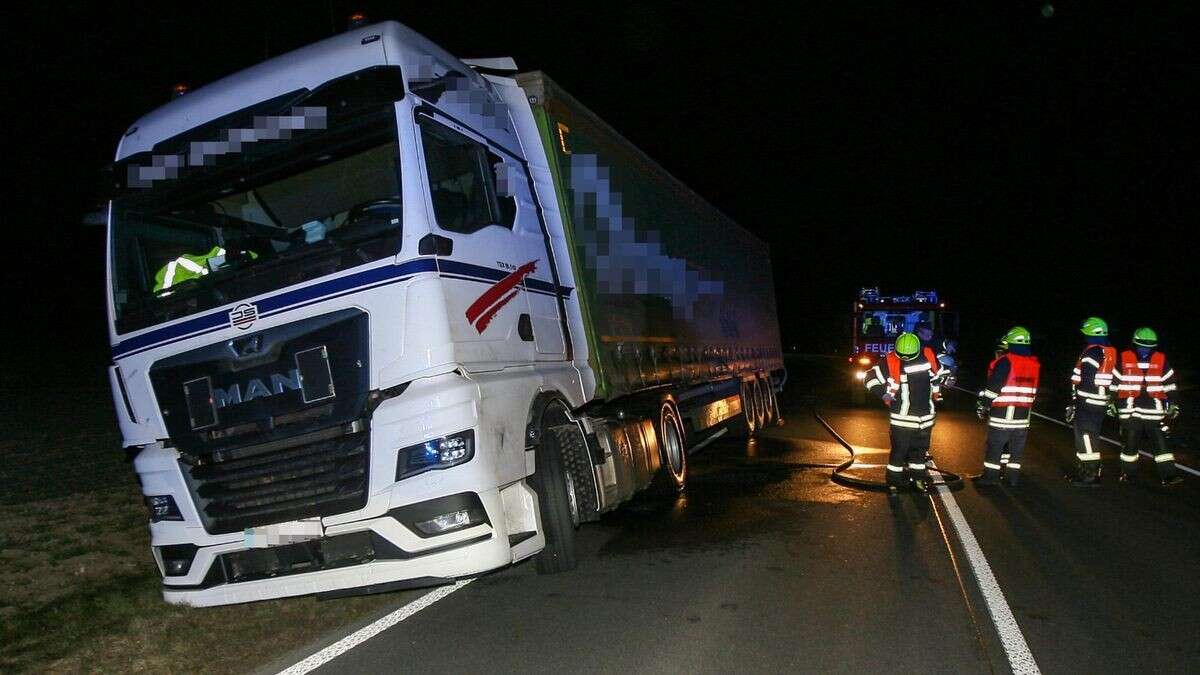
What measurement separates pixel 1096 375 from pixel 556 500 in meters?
6.66

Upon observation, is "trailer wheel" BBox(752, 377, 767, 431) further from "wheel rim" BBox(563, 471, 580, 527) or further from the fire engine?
"wheel rim" BBox(563, 471, 580, 527)

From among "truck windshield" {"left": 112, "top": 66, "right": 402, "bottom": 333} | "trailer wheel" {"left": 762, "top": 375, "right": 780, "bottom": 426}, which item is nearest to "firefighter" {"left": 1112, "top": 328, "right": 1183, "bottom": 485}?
"trailer wheel" {"left": 762, "top": 375, "right": 780, "bottom": 426}

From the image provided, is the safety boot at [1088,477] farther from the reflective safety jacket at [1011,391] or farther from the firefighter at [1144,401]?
the reflective safety jacket at [1011,391]

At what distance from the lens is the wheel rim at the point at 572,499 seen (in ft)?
20.6

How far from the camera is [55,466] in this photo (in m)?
10.6

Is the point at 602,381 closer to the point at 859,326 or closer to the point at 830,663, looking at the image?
the point at 830,663

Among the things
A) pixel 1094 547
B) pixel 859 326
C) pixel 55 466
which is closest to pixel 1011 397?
pixel 1094 547

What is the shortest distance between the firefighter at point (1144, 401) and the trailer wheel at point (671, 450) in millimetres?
4599

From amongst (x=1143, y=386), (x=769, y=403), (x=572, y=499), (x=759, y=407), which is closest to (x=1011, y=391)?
(x=1143, y=386)

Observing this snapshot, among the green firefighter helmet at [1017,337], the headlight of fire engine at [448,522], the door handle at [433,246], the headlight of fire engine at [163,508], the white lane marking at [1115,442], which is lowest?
the white lane marking at [1115,442]

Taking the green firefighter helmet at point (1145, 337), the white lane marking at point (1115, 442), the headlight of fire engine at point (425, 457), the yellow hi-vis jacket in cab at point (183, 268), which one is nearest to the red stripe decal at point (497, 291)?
the headlight of fire engine at point (425, 457)

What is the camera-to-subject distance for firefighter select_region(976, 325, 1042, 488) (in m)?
9.47

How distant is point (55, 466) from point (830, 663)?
31.1 ft

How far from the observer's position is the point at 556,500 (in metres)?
6.01
